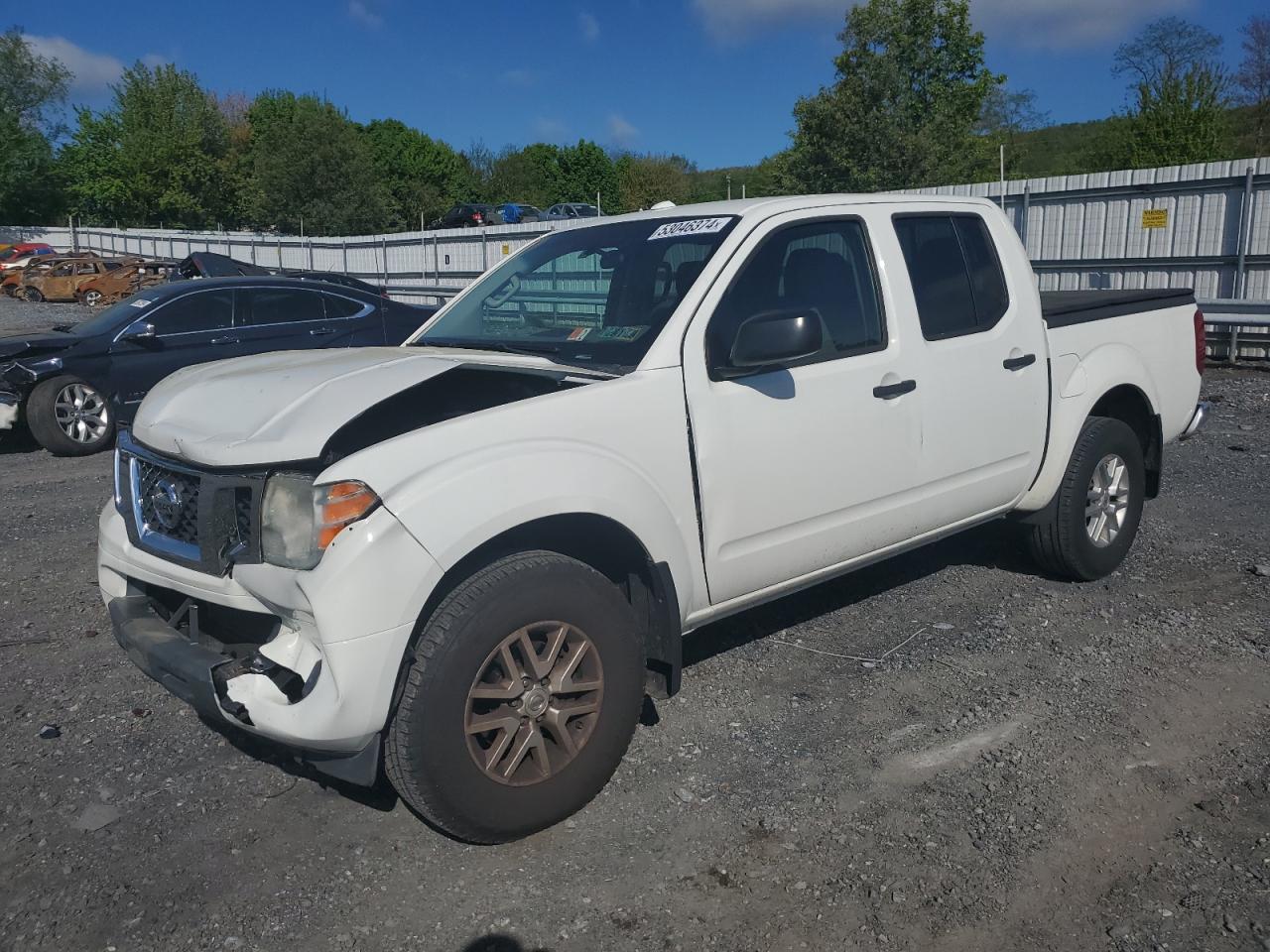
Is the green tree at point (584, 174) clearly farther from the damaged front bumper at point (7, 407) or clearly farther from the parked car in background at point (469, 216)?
the damaged front bumper at point (7, 407)

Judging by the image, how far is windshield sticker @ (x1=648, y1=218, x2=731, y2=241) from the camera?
13.2 ft

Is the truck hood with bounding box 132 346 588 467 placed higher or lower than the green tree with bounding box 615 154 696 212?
lower

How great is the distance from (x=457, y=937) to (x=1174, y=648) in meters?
3.40

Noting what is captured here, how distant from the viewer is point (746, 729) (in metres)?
3.99

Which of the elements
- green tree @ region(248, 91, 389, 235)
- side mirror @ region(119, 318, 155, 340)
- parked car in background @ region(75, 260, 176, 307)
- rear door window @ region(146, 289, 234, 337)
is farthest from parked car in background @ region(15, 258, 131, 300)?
green tree @ region(248, 91, 389, 235)

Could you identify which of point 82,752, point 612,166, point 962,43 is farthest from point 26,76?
point 82,752

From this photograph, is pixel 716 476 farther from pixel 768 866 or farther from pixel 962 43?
pixel 962 43

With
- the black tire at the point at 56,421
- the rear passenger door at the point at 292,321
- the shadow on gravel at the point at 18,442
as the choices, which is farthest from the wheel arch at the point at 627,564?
the shadow on gravel at the point at 18,442

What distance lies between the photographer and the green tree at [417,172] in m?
72.6

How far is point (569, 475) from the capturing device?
10.5 feet

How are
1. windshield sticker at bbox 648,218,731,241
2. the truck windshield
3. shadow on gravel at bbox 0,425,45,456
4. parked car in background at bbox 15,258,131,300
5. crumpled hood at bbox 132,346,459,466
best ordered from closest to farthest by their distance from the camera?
crumpled hood at bbox 132,346,459,466 < the truck windshield < windshield sticker at bbox 648,218,731,241 < shadow on gravel at bbox 0,425,45,456 < parked car in background at bbox 15,258,131,300

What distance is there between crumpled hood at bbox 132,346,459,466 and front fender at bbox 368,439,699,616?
0.37 m

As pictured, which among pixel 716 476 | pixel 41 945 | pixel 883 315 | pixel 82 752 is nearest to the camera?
pixel 41 945

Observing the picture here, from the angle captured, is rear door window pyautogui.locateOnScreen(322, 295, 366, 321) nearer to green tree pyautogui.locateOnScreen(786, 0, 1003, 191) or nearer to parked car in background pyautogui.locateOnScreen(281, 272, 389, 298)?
parked car in background pyautogui.locateOnScreen(281, 272, 389, 298)
